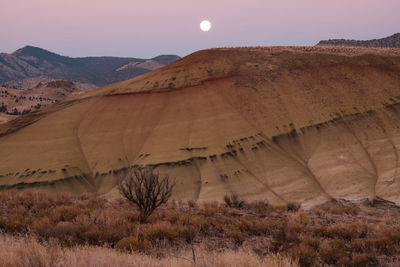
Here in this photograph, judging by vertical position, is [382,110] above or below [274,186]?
above

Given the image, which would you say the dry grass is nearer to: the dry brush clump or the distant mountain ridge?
the dry brush clump

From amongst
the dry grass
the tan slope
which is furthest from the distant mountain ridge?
the dry grass

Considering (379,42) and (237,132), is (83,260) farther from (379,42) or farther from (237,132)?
(379,42)

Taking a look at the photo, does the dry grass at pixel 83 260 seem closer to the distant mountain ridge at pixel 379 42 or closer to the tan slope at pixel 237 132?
the tan slope at pixel 237 132

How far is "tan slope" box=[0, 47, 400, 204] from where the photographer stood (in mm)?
20406

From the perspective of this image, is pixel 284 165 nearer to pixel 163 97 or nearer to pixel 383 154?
pixel 383 154

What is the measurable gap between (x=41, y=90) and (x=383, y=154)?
352 feet

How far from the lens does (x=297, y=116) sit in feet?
80.1

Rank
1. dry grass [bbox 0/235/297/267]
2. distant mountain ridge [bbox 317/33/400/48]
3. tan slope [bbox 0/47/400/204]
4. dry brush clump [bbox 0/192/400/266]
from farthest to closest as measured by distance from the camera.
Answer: distant mountain ridge [bbox 317/33/400/48]
tan slope [bbox 0/47/400/204]
dry brush clump [bbox 0/192/400/266]
dry grass [bbox 0/235/297/267]

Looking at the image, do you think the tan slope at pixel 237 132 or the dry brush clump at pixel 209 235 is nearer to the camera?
the dry brush clump at pixel 209 235

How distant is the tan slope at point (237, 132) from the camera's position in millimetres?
20406

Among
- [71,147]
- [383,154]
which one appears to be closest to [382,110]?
[383,154]

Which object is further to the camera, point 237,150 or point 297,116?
point 297,116

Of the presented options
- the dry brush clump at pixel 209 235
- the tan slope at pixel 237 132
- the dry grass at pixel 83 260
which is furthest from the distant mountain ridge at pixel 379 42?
the dry grass at pixel 83 260
